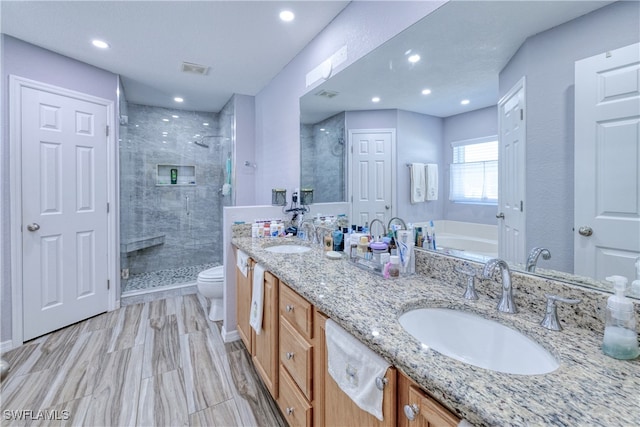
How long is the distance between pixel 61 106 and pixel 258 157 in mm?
1804

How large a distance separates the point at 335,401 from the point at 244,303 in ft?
4.05

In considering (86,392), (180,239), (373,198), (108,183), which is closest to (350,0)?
(373,198)

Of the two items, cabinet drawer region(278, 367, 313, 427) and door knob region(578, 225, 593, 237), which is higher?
door knob region(578, 225, 593, 237)

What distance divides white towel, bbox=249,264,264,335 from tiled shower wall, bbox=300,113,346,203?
2.41 ft

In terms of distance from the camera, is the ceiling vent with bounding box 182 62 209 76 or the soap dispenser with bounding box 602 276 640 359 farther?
the ceiling vent with bounding box 182 62 209 76

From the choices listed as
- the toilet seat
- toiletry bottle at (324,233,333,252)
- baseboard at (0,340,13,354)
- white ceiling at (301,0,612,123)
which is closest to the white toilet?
the toilet seat

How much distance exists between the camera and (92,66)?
272 centimetres

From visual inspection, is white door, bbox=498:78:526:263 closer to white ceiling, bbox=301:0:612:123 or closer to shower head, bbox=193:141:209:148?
white ceiling, bbox=301:0:612:123

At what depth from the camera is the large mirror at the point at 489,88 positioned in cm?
85

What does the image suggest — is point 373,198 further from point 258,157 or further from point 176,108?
point 176,108

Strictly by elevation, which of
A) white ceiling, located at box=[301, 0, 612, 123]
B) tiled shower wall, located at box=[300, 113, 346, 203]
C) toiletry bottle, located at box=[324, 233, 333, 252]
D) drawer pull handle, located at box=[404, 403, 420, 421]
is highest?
white ceiling, located at box=[301, 0, 612, 123]

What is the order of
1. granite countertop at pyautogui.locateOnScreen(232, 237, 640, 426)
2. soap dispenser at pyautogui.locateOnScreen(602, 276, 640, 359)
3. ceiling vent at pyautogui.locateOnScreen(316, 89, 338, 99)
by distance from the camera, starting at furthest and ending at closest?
ceiling vent at pyautogui.locateOnScreen(316, 89, 338, 99) < soap dispenser at pyautogui.locateOnScreen(602, 276, 640, 359) < granite countertop at pyautogui.locateOnScreen(232, 237, 640, 426)

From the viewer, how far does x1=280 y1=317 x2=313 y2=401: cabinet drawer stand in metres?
1.16

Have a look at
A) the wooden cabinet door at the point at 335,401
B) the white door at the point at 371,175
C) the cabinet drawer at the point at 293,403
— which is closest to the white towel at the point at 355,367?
the wooden cabinet door at the point at 335,401
